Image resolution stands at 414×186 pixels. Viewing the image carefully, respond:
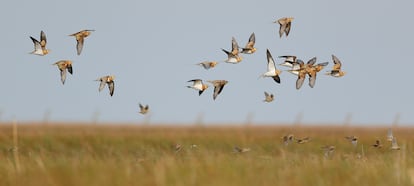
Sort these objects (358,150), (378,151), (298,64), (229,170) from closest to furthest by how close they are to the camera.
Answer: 1. (229,170)
2. (298,64)
3. (378,151)
4. (358,150)

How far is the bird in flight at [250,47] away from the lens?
12422 mm

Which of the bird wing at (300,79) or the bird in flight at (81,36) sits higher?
the bird in flight at (81,36)

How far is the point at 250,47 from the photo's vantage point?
41.4 feet

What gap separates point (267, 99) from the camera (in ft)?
40.1

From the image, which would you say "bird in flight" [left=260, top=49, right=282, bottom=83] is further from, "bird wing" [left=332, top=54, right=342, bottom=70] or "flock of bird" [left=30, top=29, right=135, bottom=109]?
"flock of bird" [left=30, top=29, right=135, bottom=109]

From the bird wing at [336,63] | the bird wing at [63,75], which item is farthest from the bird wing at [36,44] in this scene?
the bird wing at [336,63]

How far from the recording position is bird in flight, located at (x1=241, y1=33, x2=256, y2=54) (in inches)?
489

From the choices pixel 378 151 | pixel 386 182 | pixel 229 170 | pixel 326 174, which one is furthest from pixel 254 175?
pixel 378 151

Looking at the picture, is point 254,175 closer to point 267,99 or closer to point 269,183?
point 269,183

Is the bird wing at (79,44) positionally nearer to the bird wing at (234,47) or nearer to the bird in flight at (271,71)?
the bird wing at (234,47)

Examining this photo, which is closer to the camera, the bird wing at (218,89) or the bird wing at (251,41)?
the bird wing at (218,89)

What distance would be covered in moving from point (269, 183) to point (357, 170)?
73.8 inches

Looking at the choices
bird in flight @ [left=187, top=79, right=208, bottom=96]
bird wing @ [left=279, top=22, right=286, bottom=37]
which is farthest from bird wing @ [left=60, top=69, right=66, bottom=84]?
bird wing @ [left=279, top=22, right=286, bottom=37]

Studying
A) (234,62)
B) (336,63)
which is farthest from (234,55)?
(336,63)
